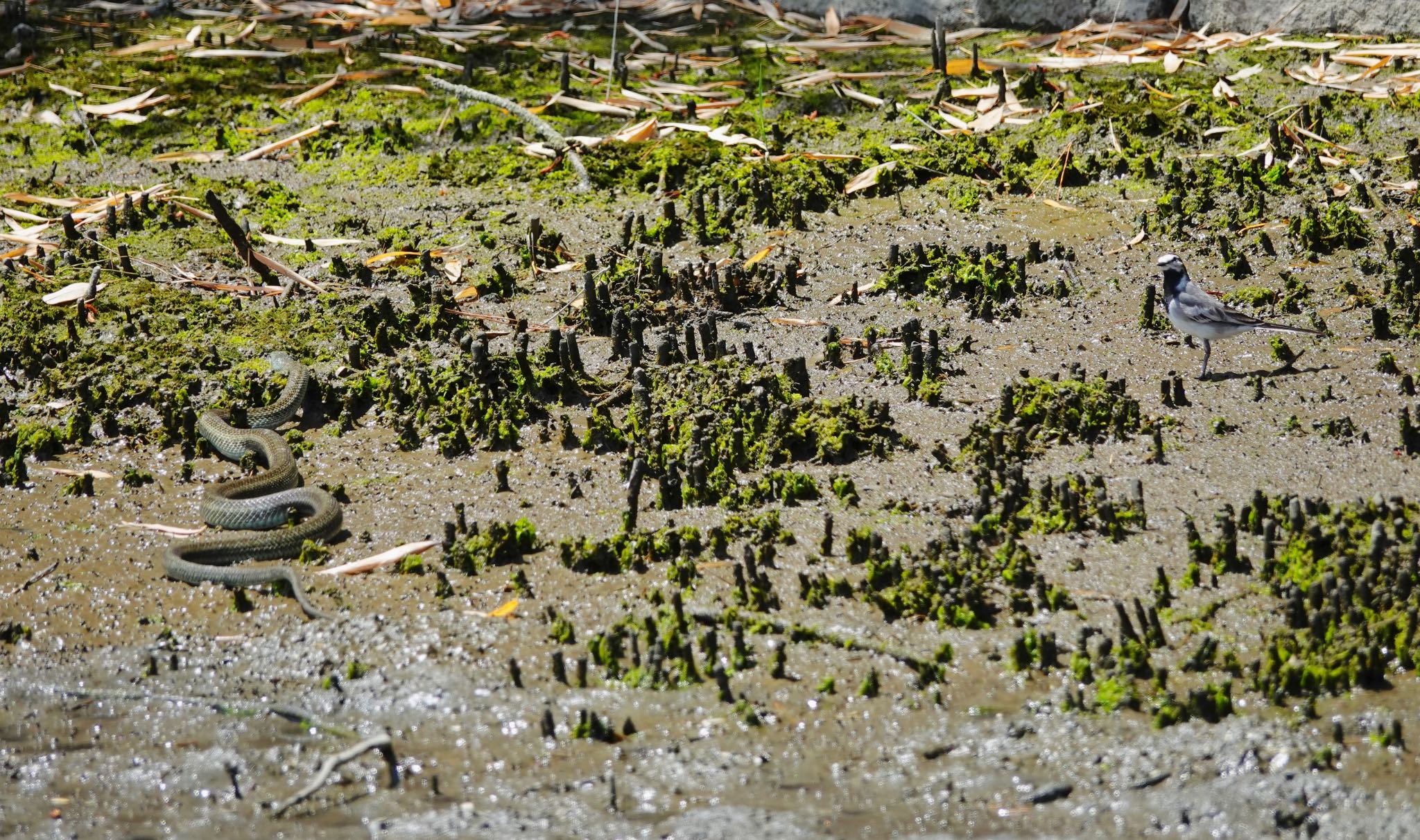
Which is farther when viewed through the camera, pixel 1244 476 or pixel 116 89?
pixel 116 89

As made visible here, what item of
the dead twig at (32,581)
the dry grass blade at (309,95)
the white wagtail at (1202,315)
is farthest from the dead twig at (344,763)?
the dry grass blade at (309,95)

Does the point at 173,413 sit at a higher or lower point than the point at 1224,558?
lower

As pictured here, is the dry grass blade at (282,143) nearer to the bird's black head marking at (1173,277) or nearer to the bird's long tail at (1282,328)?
the bird's black head marking at (1173,277)

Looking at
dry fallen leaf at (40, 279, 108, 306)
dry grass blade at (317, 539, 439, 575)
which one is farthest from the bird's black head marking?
dry fallen leaf at (40, 279, 108, 306)

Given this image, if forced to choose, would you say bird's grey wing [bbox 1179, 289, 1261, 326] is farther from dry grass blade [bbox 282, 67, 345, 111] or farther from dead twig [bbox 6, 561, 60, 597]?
dry grass blade [bbox 282, 67, 345, 111]

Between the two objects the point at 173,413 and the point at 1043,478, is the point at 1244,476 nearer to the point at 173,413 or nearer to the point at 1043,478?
the point at 1043,478

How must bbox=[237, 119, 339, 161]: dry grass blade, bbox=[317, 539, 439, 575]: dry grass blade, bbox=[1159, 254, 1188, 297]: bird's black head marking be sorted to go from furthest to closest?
1. bbox=[237, 119, 339, 161]: dry grass blade
2. bbox=[1159, 254, 1188, 297]: bird's black head marking
3. bbox=[317, 539, 439, 575]: dry grass blade

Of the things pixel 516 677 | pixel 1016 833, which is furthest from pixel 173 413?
pixel 1016 833
